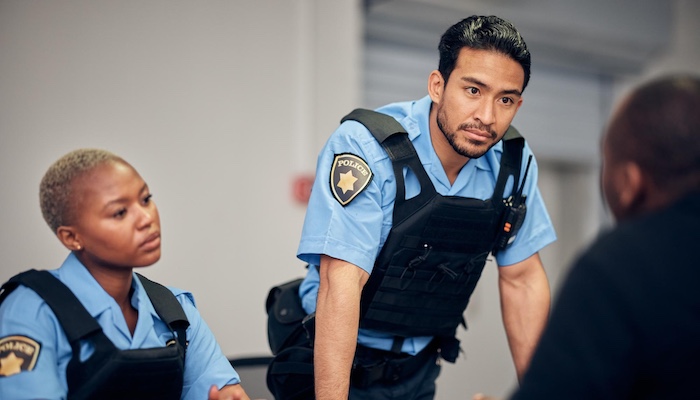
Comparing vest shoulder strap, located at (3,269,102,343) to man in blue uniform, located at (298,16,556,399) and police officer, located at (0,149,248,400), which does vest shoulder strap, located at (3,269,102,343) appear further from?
man in blue uniform, located at (298,16,556,399)

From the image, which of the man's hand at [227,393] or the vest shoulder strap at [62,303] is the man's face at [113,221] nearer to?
the vest shoulder strap at [62,303]

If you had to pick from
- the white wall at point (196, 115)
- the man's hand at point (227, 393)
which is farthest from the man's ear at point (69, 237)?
the white wall at point (196, 115)

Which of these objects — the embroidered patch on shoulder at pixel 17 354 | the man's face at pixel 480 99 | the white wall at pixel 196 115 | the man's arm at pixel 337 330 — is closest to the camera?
the embroidered patch on shoulder at pixel 17 354

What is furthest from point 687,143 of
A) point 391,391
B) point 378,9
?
point 378,9

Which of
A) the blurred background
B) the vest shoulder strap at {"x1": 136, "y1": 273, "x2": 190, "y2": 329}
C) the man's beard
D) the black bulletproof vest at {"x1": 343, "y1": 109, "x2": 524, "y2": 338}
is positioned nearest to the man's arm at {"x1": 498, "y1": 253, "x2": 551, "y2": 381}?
the black bulletproof vest at {"x1": 343, "y1": 109, "x2": 524, "y2": 338}

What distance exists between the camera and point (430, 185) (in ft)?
6.26

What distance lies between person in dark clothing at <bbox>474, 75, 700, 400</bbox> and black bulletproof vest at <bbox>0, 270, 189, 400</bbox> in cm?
71

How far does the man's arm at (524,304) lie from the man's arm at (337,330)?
48cm

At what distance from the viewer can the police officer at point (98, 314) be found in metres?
1.39

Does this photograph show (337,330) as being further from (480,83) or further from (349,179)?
(480,83)

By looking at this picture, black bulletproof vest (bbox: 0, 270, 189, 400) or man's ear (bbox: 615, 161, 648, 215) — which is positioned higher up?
man's ear (bbox: 615, 161, 648, 215)

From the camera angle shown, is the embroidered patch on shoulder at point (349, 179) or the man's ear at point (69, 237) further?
the embroidered patch on shoulder at point (349, 179)

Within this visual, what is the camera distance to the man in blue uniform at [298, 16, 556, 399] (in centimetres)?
182

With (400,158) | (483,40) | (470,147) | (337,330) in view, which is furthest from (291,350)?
(483,40)
